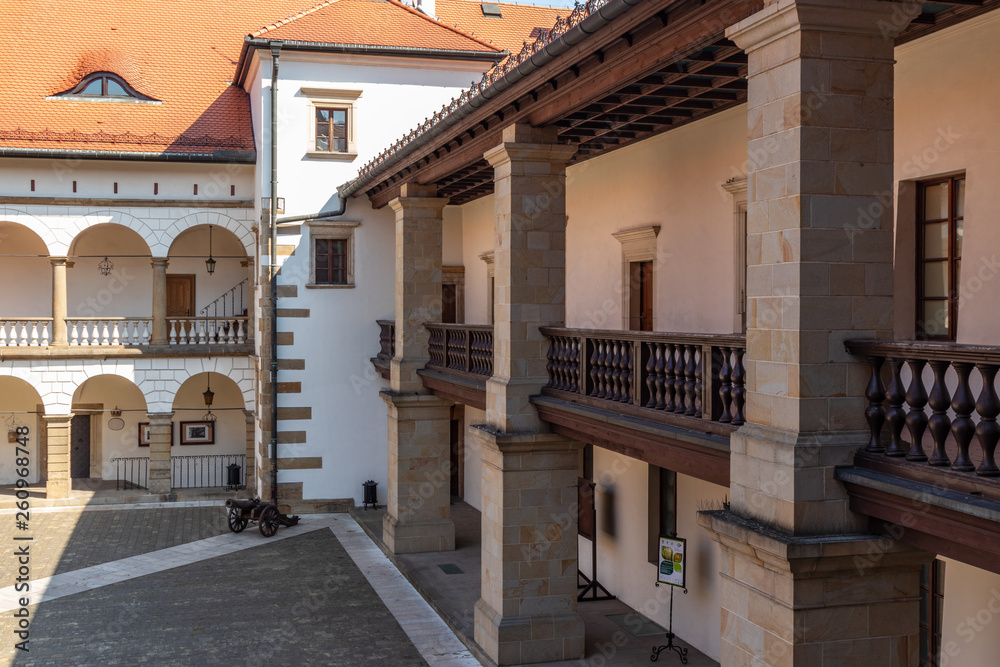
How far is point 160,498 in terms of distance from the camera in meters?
24.4

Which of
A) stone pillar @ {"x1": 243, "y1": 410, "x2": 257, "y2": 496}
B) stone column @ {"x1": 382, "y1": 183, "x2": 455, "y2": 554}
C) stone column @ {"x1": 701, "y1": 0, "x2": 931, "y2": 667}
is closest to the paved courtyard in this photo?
stone column @ {"x1": 382, "y1": 183, "x2": 455, "y2": 554}

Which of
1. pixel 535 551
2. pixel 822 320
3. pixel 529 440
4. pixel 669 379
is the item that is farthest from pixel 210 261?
pixel 822 320

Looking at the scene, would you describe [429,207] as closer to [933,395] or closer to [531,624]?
[531,624]

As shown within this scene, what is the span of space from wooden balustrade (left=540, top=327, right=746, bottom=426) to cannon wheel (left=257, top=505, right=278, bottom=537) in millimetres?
10178

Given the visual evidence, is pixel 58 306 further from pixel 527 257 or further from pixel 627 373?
pixel 627 373

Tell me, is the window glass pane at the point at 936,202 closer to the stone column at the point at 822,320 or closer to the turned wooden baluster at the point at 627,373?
the stone column at the point at 822,320

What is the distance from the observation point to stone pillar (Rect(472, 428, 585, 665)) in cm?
1244

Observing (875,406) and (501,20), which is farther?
(501,20)

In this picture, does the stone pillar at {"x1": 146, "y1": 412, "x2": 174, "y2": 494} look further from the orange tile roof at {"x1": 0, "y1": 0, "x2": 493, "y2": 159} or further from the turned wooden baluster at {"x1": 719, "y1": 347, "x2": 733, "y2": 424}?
the turned wooden baluster at {"x1": 719, "y1": 347, "x2": 733, "y2": 424}

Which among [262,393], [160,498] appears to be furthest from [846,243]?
[160,498]

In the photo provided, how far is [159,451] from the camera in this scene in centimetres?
2453

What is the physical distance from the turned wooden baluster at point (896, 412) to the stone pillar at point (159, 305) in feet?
70.2

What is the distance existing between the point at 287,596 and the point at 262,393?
23.8ft

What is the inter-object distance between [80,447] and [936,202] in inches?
Result: 946
